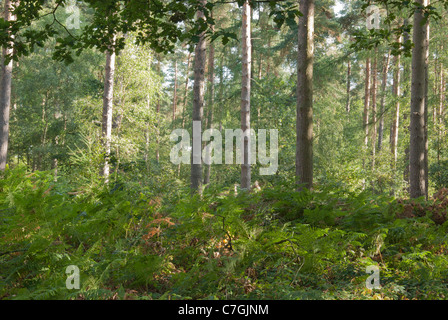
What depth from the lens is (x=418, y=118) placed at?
8016 mm

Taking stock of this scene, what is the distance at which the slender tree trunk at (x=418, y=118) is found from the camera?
7820 millimetres

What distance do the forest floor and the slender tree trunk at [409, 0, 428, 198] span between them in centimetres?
270

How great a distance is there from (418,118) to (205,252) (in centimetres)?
653

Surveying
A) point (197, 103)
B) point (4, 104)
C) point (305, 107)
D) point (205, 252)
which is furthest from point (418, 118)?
point (4, 104)

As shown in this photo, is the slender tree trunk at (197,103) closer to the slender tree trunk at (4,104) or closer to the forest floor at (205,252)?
the forest floor at (205,252)

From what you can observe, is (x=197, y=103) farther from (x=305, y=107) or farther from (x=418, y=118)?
(x=418, y=118)

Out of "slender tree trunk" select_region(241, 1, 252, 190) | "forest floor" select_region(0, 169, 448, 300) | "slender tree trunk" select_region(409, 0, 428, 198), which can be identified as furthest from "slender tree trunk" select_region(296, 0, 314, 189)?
"slender tree trunk" select_region(241, 1, 252, 190)

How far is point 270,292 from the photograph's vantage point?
2977mm

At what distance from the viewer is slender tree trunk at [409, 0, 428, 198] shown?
308 inches

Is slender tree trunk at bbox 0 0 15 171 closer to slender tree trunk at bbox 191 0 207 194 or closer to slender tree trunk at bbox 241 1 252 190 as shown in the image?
slender tree trunk at bbox 191 0 207 194

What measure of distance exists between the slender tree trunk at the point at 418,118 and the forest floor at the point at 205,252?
8.86 ft

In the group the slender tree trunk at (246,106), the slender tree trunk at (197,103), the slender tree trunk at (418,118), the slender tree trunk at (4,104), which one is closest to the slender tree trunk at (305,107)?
the slender tree trunk at (418,118)
